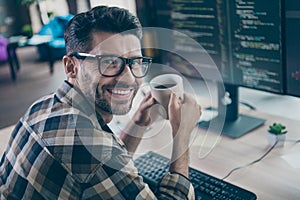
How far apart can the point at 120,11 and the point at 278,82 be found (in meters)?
0.52

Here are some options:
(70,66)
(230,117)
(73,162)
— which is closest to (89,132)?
(73,162)

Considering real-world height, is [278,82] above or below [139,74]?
below

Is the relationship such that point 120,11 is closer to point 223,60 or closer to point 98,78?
point 98,78

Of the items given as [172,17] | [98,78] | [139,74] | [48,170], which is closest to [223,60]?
[172,17]

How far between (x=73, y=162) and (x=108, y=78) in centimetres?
22

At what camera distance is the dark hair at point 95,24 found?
905 millimetres

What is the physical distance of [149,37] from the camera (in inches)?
58.3

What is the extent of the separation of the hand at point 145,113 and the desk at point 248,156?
0.09m

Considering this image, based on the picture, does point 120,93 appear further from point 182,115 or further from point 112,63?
point 182,115

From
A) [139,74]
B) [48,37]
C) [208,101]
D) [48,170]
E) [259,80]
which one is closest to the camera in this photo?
[48,170]

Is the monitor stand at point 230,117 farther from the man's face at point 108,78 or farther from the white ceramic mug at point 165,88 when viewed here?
the man's face at point 108,78

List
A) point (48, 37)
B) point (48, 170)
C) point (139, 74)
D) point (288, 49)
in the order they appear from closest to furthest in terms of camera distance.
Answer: point (48, 170), point (139, 74), point (288, 49), point (48, 37)

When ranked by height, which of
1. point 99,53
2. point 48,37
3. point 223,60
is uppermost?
point 99,53

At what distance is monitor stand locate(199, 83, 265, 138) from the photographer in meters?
1.33
